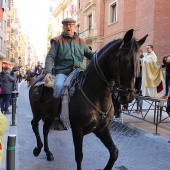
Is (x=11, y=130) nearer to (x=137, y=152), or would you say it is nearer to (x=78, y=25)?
(x=137, y=152)

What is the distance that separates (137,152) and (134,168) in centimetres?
103

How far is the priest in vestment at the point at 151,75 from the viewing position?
8.42 m

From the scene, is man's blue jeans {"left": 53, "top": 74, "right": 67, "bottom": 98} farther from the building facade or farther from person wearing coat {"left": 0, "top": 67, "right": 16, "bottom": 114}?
the building facade

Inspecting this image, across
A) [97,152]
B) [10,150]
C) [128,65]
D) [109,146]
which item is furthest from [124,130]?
[10,150]

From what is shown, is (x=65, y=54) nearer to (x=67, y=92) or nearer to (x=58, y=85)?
(x=58, y=85)

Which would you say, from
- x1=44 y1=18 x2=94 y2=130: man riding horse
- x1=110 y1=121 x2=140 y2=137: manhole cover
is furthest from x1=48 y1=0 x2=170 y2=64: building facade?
x1=44 y1=18 x2=94 y2=130: man riding horse

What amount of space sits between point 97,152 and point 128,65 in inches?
124

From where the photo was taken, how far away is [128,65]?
294 cm

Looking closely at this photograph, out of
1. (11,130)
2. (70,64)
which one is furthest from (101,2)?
(70,64)

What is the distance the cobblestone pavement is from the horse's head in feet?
7.17

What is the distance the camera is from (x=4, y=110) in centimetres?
1091

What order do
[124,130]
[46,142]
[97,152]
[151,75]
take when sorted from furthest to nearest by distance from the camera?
1. [151,75]
2. [124,130]
3. [97,152]
4. [46,142]

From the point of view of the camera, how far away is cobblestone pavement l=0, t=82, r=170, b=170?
4727mm

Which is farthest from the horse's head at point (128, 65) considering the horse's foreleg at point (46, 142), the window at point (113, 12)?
the window at point (113, 12)
